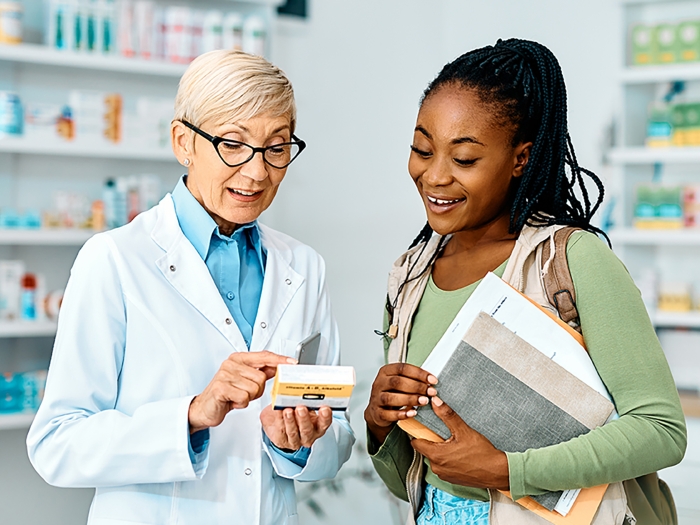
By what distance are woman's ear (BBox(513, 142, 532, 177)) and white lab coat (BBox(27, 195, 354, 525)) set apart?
499mm

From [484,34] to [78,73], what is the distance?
2.23m

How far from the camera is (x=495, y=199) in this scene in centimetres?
134

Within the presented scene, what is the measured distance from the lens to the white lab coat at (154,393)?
4.10 ft

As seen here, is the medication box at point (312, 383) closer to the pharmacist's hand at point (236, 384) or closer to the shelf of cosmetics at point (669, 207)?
the pharmacist's hand at point (236, 384)

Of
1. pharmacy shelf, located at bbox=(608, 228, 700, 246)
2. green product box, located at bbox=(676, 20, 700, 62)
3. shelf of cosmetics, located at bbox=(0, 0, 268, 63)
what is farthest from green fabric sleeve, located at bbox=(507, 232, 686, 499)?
green product box, located at bbox=(676, 20, 700, 62)

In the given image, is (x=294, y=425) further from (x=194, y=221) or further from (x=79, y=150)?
(x=79, y=150)

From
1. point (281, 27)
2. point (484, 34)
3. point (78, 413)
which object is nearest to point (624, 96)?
point (484, 34)

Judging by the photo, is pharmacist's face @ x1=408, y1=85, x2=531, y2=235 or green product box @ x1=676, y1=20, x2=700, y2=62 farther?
green product box @ x1=676, y1=20, x2=700, y2=62

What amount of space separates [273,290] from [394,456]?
392 millimetres

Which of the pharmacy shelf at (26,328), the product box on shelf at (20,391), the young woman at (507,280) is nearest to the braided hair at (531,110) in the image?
the young woman at (507,280)

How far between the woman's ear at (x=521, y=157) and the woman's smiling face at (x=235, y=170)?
0.41 metres

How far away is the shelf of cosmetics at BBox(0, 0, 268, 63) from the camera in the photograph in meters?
2.79

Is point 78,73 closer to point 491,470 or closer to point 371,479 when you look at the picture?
point 371,479

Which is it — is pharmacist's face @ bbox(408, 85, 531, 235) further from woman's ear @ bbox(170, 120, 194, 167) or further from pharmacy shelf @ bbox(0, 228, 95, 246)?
pharmacy shelf @ bbox(0, 228, 95, 246)
